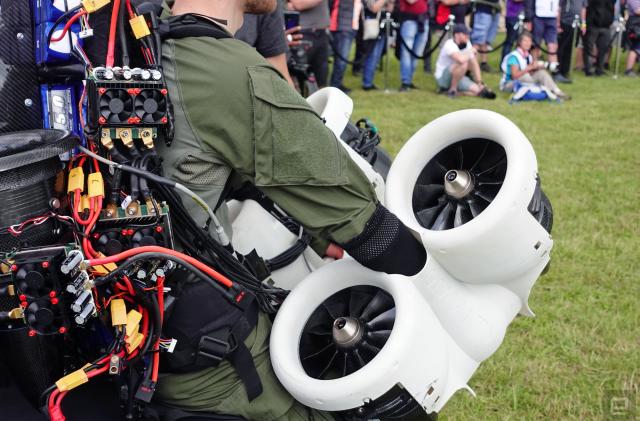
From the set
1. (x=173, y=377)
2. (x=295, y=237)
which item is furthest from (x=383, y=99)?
(x=173, y=377)

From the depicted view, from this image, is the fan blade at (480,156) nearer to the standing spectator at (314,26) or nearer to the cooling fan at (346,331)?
the cooling fan at (346,331)

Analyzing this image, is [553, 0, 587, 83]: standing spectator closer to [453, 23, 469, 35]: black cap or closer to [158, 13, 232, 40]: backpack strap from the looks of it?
[453, 23, 469, 35]: black cap

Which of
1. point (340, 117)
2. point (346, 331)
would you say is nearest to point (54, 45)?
point (346, 331)

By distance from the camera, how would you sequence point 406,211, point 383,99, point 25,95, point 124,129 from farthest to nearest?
point 383,99 < point 406,211 < point 25,95 < point 124,129

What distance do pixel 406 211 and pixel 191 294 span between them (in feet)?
2.90

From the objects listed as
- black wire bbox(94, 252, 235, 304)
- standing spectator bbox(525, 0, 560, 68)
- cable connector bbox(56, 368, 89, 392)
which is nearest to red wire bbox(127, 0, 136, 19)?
black wire bbox(94, 252, 235, 304)

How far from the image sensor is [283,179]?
1.85 meters

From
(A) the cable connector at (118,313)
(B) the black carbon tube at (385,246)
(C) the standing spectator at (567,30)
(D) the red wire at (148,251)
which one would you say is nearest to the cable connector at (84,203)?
(D) the red wire at (148,251)

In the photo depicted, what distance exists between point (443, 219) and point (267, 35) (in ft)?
8.85

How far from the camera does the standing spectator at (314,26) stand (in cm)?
826

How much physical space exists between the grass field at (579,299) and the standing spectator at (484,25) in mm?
4989

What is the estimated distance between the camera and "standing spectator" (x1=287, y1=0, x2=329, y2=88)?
27.1 ft

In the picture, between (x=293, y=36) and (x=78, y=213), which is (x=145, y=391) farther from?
(x=293, y=36)

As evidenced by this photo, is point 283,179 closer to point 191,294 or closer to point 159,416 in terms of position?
point 191,294
